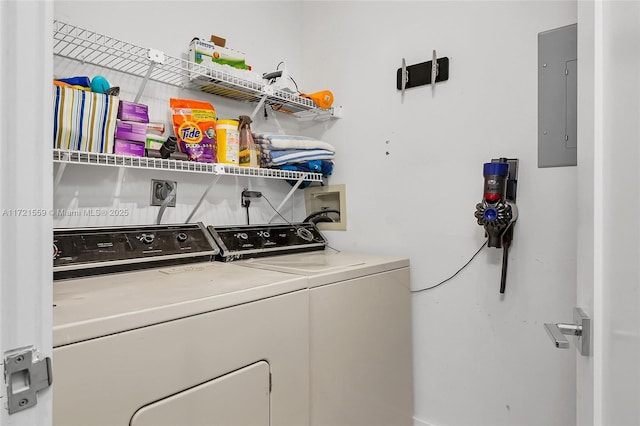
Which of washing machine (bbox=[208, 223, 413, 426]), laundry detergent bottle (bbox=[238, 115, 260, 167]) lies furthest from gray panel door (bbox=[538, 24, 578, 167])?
laundry detergent bottle (bbox=[238, 115, 260, 167])

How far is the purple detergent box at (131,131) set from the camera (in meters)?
1.40

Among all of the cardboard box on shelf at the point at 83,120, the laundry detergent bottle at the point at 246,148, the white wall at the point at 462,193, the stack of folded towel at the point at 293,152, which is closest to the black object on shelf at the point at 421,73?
the white wall at the point at 462,193

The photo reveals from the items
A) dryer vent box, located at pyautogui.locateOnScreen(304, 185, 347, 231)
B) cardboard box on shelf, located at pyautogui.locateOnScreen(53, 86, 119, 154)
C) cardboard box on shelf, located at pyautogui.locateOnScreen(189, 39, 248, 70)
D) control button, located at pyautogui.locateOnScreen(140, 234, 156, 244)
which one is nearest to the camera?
cardboard box on shelf, located at pyautogui.locateOnScreen(53, 86, 119, 154)

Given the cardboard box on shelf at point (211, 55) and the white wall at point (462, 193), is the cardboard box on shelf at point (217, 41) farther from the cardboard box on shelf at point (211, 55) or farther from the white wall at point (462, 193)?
the white wall at point (462, 193)

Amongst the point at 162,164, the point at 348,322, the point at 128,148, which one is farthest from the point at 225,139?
the point at 348,322

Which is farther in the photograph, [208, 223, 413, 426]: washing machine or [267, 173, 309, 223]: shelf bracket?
[267, 173, 309, 223]: shelf bracket

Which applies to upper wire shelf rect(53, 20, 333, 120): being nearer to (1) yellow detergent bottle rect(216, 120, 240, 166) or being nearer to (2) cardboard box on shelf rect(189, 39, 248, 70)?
(2) cardboard box on shelf rect(189, 39, 248, 70)

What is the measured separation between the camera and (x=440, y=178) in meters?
1.83

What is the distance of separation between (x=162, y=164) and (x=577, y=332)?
1.42 meters

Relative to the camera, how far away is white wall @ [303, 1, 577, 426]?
1.56 m

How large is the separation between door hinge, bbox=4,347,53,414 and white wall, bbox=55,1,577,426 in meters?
1.16

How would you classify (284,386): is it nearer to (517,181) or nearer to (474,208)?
(474,208)

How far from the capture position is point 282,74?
6.33 feet

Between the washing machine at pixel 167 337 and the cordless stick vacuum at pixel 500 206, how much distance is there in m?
0.82
